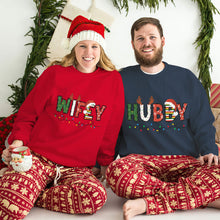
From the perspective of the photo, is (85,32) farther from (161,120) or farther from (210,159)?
(210,159)

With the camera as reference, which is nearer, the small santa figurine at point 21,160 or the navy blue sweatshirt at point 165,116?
the small santa figurine at point 21,160

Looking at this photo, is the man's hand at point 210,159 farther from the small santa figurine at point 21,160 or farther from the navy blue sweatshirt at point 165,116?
the small santa figurine at point 21,160

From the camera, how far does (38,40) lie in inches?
77.1

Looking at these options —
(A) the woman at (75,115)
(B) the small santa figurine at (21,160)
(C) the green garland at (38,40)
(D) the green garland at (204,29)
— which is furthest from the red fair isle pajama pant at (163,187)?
(C) the green garland at (38,40)

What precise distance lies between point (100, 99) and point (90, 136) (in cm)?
21

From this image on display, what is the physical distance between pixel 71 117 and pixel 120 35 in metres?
0.86

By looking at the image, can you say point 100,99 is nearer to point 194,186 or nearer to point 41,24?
point 194,186

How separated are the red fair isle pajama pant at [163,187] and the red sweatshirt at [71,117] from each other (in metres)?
0.22

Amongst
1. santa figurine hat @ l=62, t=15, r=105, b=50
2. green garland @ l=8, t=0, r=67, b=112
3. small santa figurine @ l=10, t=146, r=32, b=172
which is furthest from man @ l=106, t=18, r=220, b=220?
green garland @ l=8, t=0, r=67, b=112

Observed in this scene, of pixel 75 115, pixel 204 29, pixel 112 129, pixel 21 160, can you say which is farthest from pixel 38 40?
pixel 204 29

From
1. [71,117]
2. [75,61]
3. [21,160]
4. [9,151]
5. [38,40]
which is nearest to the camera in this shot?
[21,160]

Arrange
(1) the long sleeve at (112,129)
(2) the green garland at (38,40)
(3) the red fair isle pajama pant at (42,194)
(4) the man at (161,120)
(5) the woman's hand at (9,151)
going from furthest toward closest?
(2) the green garland at (38,40) → (1) the long sleeve at (112,129) → (4) the man at (161,120) → (5) the woman's hand at (9,151) → (3) the red fair isle pajama pant at (42,194)

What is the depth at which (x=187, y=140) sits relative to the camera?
5.13 ft

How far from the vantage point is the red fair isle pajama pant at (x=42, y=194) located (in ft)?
3.76
